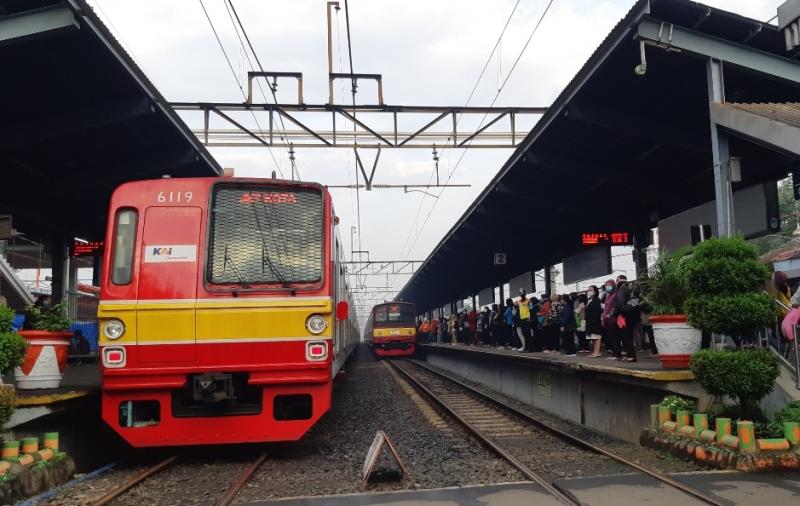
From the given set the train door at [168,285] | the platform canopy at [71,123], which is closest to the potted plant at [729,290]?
the train door at [168,285]

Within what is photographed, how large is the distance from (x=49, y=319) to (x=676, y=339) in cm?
728

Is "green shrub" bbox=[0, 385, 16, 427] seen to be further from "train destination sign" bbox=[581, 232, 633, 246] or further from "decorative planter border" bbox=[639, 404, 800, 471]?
"train destination sign" bbox=[581, 232, 633, 246]

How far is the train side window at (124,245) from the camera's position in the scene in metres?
7.05

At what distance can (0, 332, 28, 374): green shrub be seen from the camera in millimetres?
6129

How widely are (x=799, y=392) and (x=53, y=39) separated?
967 cm

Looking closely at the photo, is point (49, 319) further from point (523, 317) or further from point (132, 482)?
point (523, 317)

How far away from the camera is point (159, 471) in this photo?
22.8 feet

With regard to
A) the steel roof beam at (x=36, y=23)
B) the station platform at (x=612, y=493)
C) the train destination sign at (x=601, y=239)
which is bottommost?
the station platform at (x=612, y=493)

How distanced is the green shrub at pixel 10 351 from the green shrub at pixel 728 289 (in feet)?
21.6

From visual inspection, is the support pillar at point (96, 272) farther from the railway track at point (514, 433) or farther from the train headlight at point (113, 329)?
the train headlight at point (113, 329)

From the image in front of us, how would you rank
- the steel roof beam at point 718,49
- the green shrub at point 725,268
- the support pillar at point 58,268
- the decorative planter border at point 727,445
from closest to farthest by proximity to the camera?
the decorative planter border at point 727,445, the green shrub at point 725,268, the steel roof beam at point 718,49, the support pillar at point 58,268

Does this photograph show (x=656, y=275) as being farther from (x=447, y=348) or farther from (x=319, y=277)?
(x=447, y=348)

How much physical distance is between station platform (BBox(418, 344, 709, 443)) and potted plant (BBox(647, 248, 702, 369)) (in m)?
0.22

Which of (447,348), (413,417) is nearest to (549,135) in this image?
(413,417)
